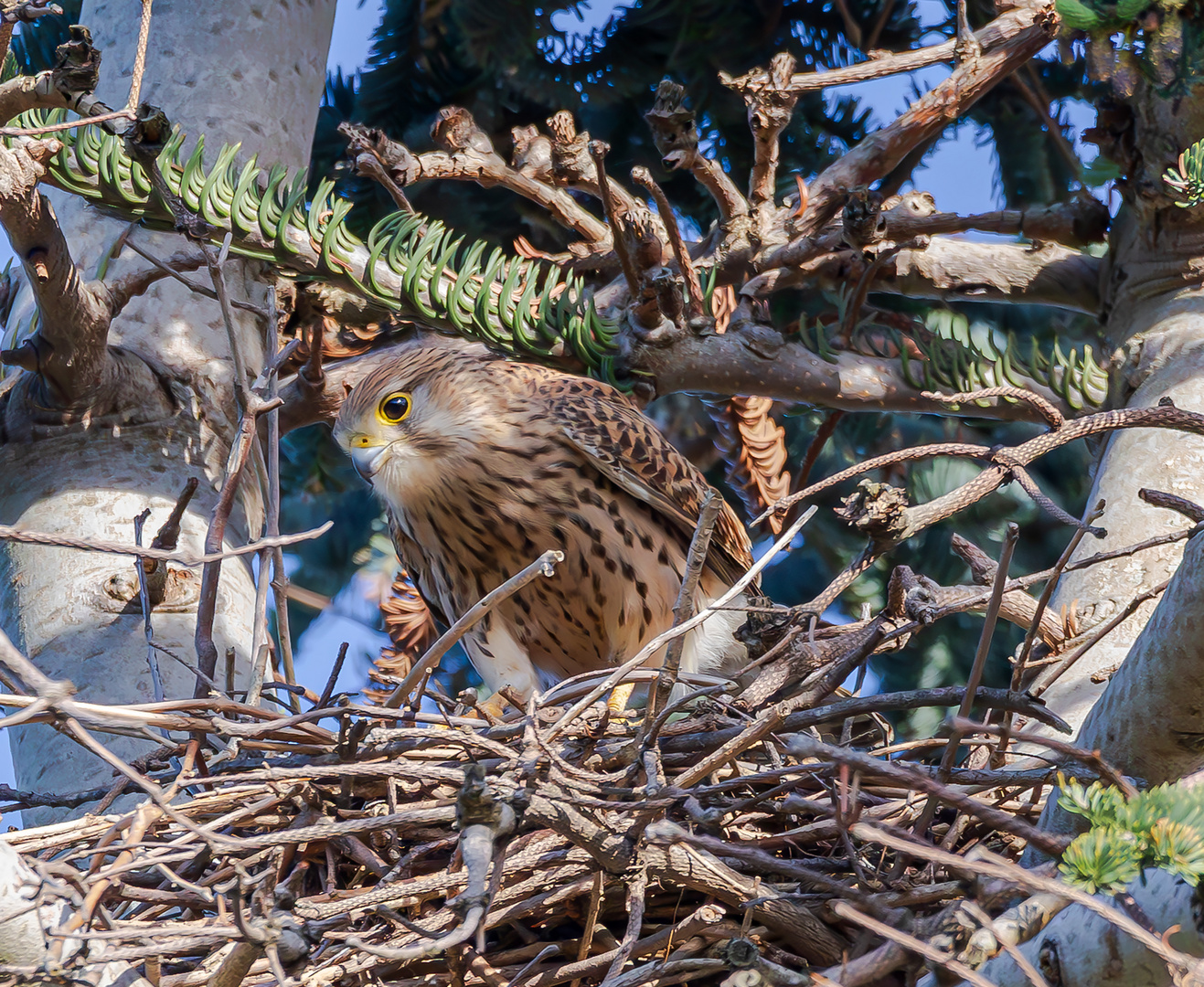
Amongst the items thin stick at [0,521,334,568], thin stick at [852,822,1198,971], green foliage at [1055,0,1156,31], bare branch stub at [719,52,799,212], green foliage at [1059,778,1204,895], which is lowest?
thin stick at [852,822,1198,971]

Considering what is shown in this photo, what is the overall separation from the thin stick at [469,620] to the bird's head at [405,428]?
3.74ft

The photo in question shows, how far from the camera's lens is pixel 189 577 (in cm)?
299

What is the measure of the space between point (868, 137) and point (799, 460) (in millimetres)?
1353

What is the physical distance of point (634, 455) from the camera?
3221mm

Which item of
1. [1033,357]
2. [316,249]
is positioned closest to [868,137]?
[1033,357]

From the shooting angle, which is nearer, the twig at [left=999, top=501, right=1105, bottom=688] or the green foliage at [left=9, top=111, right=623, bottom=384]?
the twig at [left=999, top=501, right=1105, bottom=688]

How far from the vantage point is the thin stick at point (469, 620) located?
5.76 feet

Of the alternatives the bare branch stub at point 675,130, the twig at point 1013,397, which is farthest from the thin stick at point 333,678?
the bare branch stub at point 675,130

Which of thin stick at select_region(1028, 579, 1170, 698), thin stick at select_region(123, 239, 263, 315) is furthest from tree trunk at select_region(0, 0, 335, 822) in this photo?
thin stick at select_region(1028, 579, 1170, 698)

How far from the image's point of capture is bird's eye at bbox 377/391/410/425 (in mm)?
3242

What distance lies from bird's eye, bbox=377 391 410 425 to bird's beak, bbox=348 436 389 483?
71 mm

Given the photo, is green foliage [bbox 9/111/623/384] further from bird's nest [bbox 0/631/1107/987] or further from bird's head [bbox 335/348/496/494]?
bird's nest [bbox 0/631/1107/987]

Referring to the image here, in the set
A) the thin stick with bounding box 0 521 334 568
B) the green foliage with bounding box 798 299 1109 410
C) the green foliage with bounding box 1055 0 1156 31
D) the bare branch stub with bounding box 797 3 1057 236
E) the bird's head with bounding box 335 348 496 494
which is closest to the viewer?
the thin stick with bounding box 0 521 334 568

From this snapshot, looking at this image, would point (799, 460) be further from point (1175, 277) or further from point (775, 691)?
point (775, 691)
